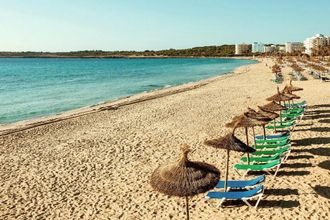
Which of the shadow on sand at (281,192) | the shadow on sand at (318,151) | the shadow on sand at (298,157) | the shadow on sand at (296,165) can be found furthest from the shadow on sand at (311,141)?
the shadow on sand at (281,192)

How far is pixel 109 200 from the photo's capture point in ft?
28.5

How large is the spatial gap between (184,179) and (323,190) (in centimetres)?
432

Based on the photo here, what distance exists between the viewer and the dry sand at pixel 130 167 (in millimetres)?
7965

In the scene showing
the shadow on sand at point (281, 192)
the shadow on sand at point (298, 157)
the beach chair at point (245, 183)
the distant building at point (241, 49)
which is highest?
the distant building at point (241, 49)

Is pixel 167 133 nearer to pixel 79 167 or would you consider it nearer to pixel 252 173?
pixel 79 167

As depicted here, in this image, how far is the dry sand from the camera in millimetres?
7965

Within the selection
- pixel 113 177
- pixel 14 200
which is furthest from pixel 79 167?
pixel 14 200

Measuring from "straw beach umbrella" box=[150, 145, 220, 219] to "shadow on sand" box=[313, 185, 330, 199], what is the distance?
3437mm

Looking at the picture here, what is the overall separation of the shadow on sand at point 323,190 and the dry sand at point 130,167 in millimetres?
23

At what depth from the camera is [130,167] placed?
1095 cm

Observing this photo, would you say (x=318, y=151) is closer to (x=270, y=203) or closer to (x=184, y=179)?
(x=270, y=203)

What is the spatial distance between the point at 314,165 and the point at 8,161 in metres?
9.82

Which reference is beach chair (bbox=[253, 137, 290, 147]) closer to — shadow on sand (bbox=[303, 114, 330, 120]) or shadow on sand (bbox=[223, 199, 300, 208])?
shadow on sand (bbox=[223, 199, 300, 208])

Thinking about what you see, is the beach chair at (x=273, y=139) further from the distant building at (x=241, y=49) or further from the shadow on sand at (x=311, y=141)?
the distant building at (x=241, y=49)
